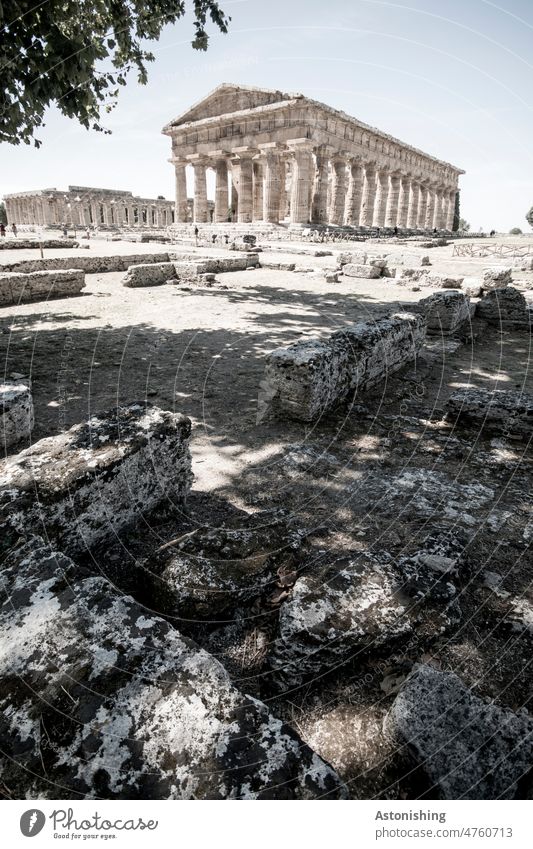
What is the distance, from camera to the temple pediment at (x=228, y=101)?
3591 cm

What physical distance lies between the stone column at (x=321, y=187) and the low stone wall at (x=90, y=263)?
24.1 m

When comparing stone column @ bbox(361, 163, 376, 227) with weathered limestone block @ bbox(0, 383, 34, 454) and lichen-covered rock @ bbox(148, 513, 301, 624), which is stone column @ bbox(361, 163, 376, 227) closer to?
weathered limestone block @ bbox(0, 383, 34, 454)

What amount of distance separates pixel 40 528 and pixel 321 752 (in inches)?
65.1

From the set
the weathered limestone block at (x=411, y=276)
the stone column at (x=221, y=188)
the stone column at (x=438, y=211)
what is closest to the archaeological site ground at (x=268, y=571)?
the weathered limestone block at (x=411, y=276)

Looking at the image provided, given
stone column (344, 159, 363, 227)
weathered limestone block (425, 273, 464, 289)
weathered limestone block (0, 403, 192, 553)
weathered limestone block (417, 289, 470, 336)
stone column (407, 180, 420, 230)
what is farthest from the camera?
stone column (407, 180, 420, 230)

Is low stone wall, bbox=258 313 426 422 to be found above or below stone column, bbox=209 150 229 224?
below

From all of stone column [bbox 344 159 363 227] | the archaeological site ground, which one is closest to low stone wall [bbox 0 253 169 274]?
the archaeological site ground

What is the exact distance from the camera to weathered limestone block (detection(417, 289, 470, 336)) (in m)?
8.64

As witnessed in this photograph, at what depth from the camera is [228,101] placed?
130 feet

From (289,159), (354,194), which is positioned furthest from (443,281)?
(289,159)

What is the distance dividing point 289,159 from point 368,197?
9042 mm

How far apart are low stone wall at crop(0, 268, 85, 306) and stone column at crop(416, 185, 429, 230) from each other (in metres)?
58.8
